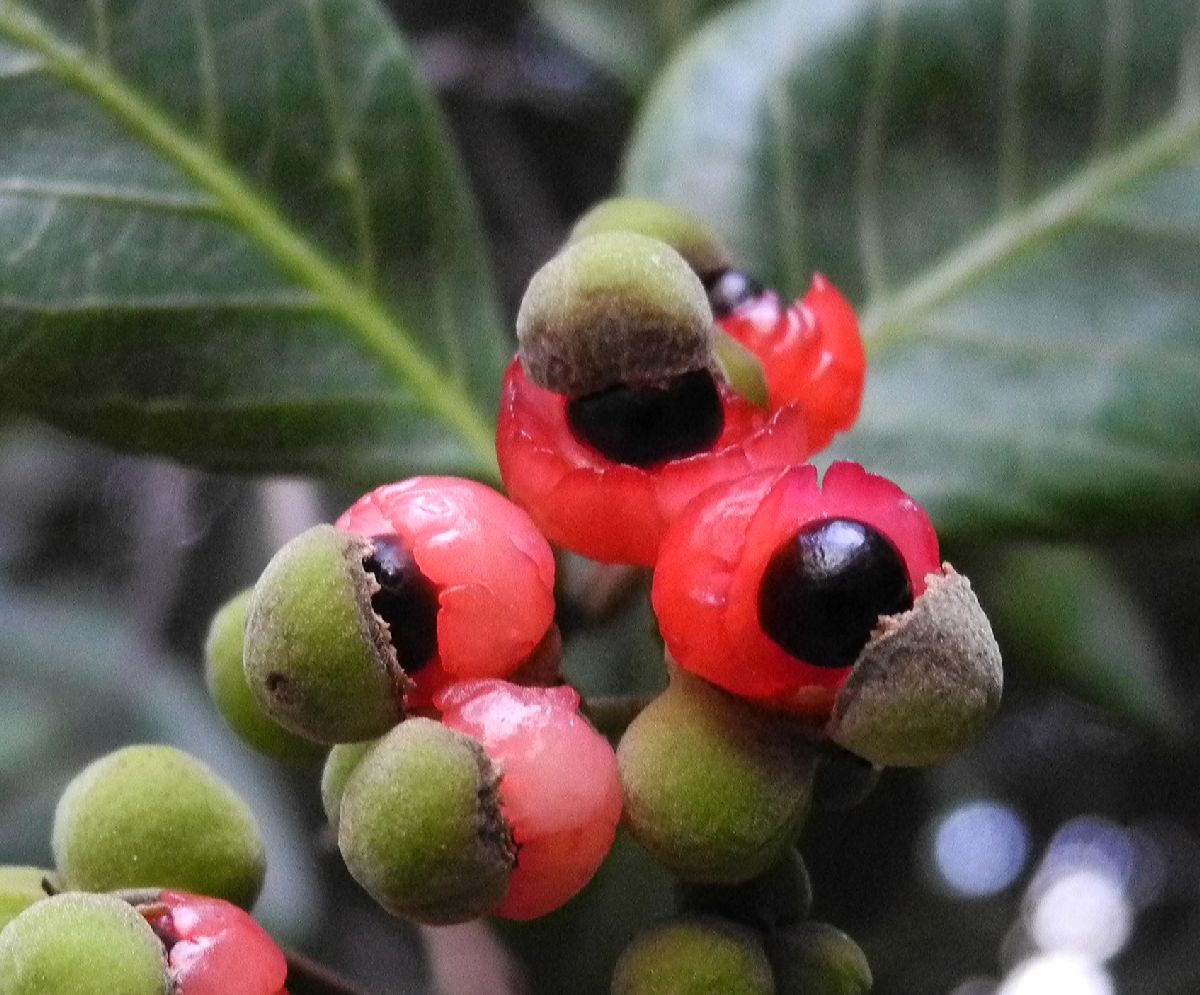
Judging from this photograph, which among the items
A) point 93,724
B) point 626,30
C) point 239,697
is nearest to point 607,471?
point 239,697

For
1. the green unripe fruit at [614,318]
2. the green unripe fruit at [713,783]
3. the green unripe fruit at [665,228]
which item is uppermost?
the green unripe fruit at [614,318]

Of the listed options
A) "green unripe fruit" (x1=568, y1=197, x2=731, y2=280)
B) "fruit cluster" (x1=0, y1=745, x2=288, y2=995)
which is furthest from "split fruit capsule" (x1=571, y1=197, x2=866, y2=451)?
"fruit cluster" (x1=0, y1=745, x2=288, y2=995)

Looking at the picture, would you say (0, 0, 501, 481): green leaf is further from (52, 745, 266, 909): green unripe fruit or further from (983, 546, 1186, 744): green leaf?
(983, 546, 1186, 744): green leaf

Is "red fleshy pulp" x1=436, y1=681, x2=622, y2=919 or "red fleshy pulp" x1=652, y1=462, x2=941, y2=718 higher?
"red fleshy pulp" x1=652, y1=462, x2=941, y2=718

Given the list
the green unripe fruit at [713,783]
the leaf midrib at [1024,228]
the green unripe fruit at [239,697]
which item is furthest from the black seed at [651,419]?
the leaf midrib at [1024,228]

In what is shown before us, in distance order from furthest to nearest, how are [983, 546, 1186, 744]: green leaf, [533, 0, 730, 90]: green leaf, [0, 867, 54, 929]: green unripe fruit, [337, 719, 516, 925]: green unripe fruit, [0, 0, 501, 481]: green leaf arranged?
[983, 546, 1186, 744]: green leaf < [533, 0, 730, 90]: green leaf < [0, 0, 501, 481]: green leaf < [0, 867, 54, 929]: green unripe fruit < [337, 719, 516, 925]: green unripe fruit

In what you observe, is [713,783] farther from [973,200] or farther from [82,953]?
[973,200]

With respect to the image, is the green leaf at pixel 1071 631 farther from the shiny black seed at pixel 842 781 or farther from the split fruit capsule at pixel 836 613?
the split fruit capsule at pixel 836 613
